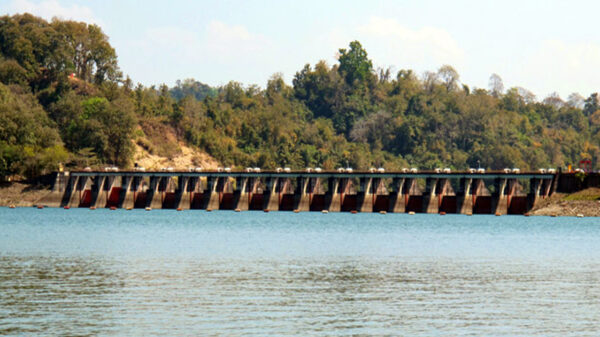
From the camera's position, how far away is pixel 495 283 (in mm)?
59062

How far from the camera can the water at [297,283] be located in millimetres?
43469

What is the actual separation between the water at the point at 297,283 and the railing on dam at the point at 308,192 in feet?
172

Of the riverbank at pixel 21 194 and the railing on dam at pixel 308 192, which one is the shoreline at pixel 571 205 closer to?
the railing on dam at pixel 308 192

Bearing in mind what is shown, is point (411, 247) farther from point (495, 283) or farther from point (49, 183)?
point (49, 183)

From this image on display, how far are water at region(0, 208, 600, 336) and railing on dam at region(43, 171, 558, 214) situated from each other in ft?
172

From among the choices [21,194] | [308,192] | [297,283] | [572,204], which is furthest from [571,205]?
[297,283]

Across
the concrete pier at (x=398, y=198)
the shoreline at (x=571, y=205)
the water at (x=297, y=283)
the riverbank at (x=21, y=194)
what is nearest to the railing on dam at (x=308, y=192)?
the concrete pier at (x=398, y=198)

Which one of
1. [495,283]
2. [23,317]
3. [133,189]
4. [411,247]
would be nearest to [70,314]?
[23,317]

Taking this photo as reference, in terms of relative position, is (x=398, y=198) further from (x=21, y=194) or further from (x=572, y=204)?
(x=21, y=194)

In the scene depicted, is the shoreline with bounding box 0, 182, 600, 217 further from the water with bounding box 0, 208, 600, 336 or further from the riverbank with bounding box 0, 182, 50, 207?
the riverbank with bounding box 0, 182, 50, 207

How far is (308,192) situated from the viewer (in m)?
178

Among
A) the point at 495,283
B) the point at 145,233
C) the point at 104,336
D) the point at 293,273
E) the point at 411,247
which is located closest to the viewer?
the point at 104,336

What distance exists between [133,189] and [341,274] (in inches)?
5229

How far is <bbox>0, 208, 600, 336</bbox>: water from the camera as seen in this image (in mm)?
43469
